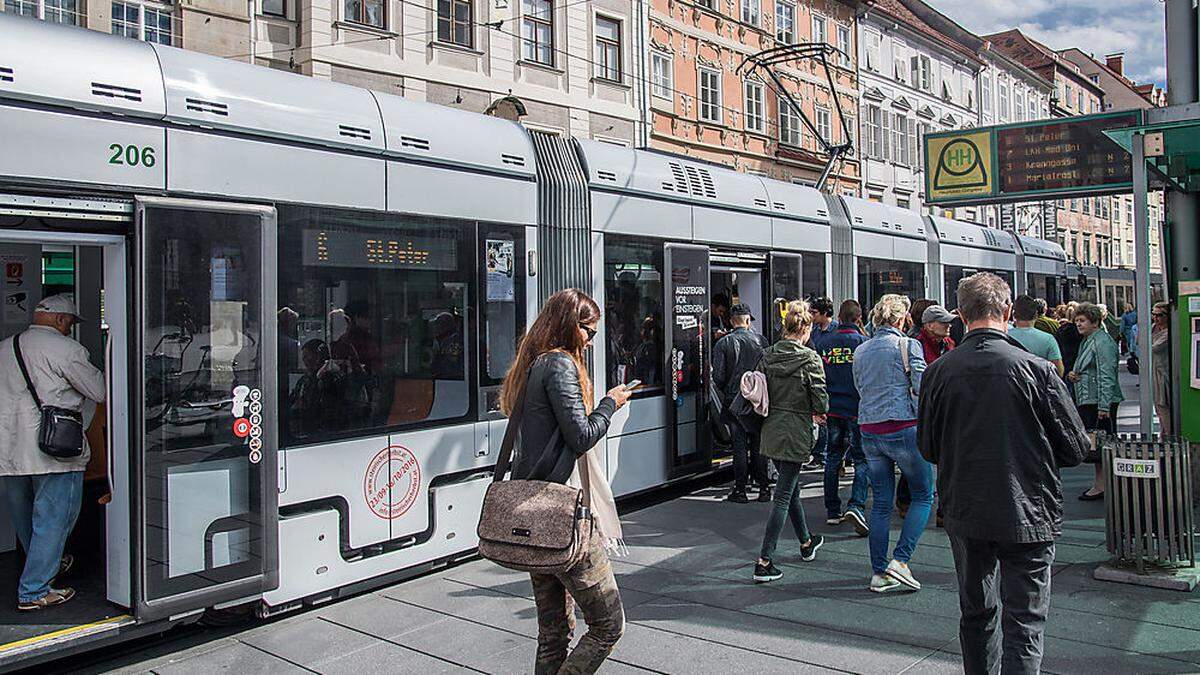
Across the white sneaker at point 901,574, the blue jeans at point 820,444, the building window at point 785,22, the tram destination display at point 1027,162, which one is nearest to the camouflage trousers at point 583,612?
the white sneaker at point 901,574

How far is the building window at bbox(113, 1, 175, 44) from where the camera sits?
1734 cm

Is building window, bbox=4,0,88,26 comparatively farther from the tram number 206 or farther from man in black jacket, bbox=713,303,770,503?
the tram number 206

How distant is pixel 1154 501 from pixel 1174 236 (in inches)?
118

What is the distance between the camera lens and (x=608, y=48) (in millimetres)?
26031

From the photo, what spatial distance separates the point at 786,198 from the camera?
1074cm

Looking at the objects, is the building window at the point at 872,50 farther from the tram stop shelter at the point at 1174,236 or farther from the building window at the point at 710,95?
the tram stop shelter at the point at 1174,236

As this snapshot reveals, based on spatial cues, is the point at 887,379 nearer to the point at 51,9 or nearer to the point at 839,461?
the point at 839,461

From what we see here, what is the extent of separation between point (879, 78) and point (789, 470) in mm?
35366

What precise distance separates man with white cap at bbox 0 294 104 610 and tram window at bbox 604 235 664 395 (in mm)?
3913

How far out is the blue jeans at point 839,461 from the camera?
789 cm

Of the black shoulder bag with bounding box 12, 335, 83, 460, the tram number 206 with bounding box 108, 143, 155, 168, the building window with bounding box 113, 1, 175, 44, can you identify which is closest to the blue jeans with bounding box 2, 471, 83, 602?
the black shoulder bag with bounding box 12, 335, 83, 460

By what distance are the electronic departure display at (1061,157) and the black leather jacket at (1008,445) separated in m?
7.02

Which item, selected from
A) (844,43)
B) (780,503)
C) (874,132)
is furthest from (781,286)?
(874,132)

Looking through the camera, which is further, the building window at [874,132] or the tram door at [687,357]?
the building window at [874,132]
